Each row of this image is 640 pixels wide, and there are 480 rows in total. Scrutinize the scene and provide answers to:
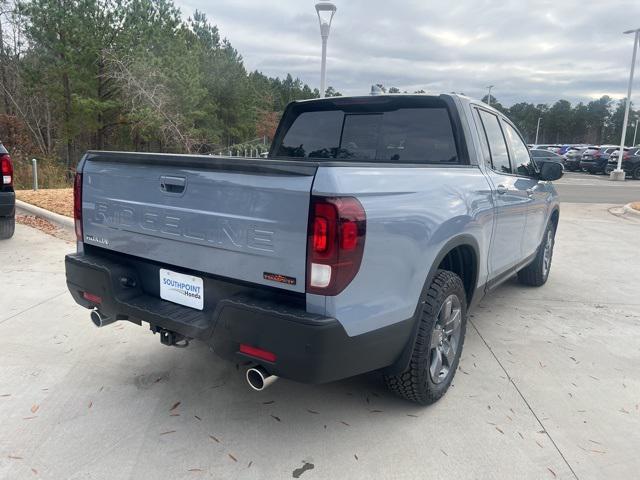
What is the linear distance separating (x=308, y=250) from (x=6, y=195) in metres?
6.02

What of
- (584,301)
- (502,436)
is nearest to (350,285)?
(502,436)

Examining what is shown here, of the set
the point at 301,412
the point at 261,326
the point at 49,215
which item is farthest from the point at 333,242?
the point at 49,215

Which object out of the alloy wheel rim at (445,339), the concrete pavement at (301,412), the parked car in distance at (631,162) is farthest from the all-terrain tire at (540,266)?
the parked car in distance at (631,162)

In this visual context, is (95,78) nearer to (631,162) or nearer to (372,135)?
(372,135)

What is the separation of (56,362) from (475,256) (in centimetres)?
301

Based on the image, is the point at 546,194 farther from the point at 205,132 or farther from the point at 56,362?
the point at 205,132

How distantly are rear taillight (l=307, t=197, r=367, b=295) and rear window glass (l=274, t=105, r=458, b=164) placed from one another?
5.68 feet

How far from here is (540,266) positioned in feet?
18.8

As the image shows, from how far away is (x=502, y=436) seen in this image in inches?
111

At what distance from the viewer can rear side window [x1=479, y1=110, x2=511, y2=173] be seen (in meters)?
4.08

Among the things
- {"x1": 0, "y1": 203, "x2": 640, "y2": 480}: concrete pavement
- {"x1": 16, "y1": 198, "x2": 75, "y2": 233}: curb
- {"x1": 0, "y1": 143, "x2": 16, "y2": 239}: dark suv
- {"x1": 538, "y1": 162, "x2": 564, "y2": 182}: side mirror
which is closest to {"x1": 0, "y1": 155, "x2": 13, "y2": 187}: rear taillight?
{"x1": 0, "y1": 143, "x2": 16, "y2": 239}: dark suv

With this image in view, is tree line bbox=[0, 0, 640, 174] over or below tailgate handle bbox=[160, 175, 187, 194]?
over

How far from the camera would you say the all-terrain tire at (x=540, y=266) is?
5676 millimetres

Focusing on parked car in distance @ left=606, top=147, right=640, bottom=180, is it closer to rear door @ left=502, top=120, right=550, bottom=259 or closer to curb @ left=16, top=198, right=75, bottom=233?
rear door @ left=502, top=120, right=550, bottom=259
